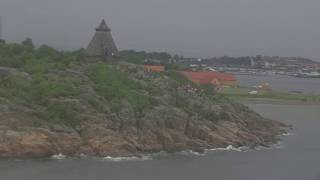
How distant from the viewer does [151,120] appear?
46312 mm

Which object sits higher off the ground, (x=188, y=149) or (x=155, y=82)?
(x=155, y=82)

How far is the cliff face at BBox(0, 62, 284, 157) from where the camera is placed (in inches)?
1639

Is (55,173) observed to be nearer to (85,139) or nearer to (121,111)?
(85,139)

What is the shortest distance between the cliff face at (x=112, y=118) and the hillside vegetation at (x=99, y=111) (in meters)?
0.06

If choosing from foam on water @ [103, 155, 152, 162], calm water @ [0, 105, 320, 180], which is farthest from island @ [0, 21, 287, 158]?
calm water @ [0, 105, 320, 180]

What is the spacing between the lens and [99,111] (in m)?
45.3

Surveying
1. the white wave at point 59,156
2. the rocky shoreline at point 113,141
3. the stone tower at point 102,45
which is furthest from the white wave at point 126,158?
the stone tower at point 102,45

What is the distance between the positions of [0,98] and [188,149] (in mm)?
12266

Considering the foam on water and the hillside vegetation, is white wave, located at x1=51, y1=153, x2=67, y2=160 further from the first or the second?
the foam on water

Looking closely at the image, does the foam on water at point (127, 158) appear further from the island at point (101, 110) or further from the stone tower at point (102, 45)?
the stone tower at point (102, 45)

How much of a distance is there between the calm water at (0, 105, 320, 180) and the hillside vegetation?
6.23ft

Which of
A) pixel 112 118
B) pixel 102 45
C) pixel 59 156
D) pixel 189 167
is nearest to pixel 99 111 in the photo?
pixel 112 118

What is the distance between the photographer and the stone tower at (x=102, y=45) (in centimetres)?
5909

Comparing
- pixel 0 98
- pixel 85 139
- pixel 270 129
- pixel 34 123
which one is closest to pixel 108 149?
Result: pixel 85 139
